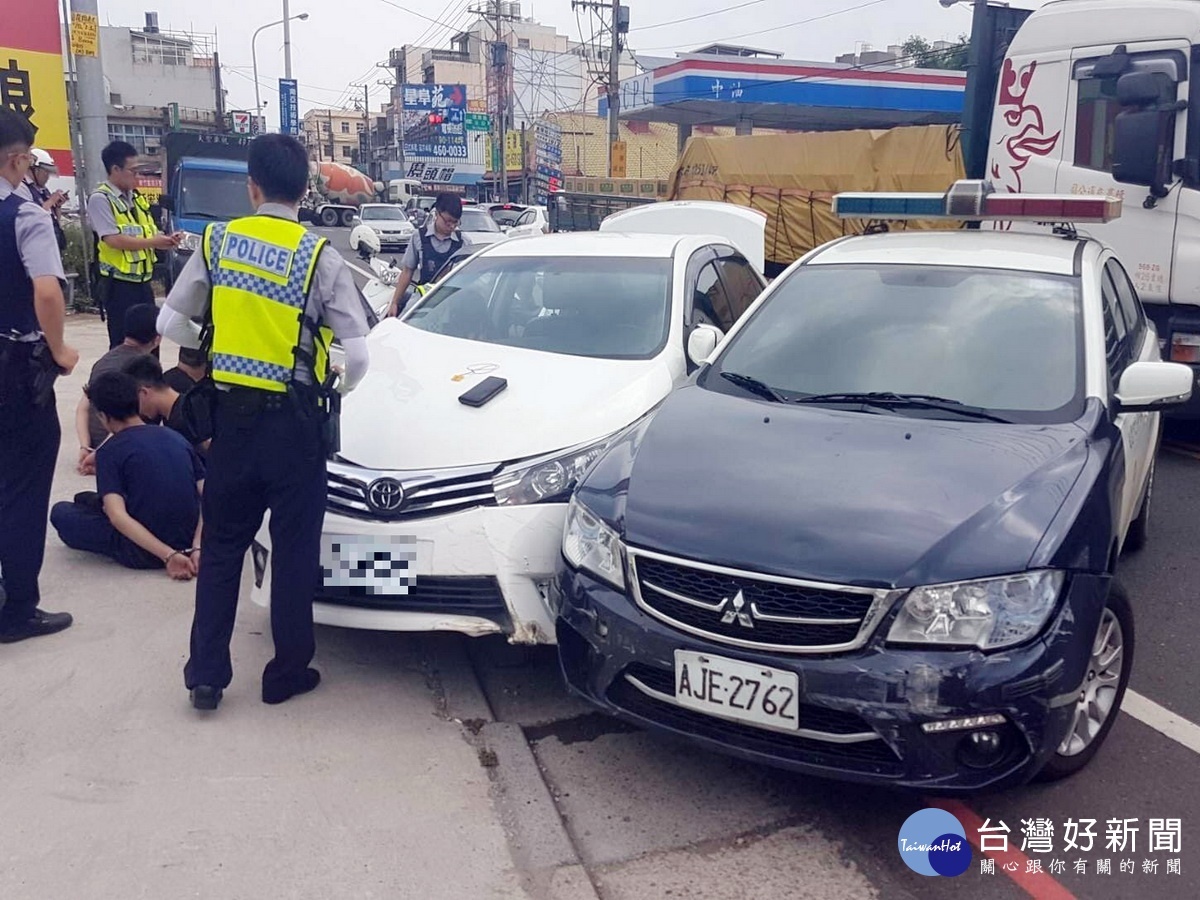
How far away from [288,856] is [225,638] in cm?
100

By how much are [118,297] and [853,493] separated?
6094 millimetres

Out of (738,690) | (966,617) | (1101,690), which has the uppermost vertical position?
(966,617)

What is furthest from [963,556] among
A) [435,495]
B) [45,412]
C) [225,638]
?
[45,412]

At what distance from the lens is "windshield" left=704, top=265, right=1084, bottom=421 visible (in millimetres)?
3822

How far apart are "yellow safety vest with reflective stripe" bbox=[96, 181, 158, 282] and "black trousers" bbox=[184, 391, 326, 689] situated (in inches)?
173

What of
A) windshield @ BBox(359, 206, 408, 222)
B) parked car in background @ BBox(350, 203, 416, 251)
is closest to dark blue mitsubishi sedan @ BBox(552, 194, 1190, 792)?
parked car in background @ BBox(350, 203, 416, 251)

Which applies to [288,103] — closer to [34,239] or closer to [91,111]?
[91,111]

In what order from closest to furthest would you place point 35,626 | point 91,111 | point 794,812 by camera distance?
1. point 794,812
2. point 35,626
3. point 91,111

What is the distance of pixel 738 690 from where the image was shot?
2.99 m

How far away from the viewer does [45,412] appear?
4254 millimetres

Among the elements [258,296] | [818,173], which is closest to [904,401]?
[258,296]

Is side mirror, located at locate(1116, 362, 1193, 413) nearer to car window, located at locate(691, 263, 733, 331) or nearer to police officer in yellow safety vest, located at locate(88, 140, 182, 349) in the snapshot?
car window, located at locate(691, 263, 733, 331)

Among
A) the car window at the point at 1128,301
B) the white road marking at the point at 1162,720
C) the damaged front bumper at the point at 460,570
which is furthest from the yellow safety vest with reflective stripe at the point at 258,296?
the car window at the point at 1128,301

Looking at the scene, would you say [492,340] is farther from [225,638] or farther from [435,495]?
[225,638]
